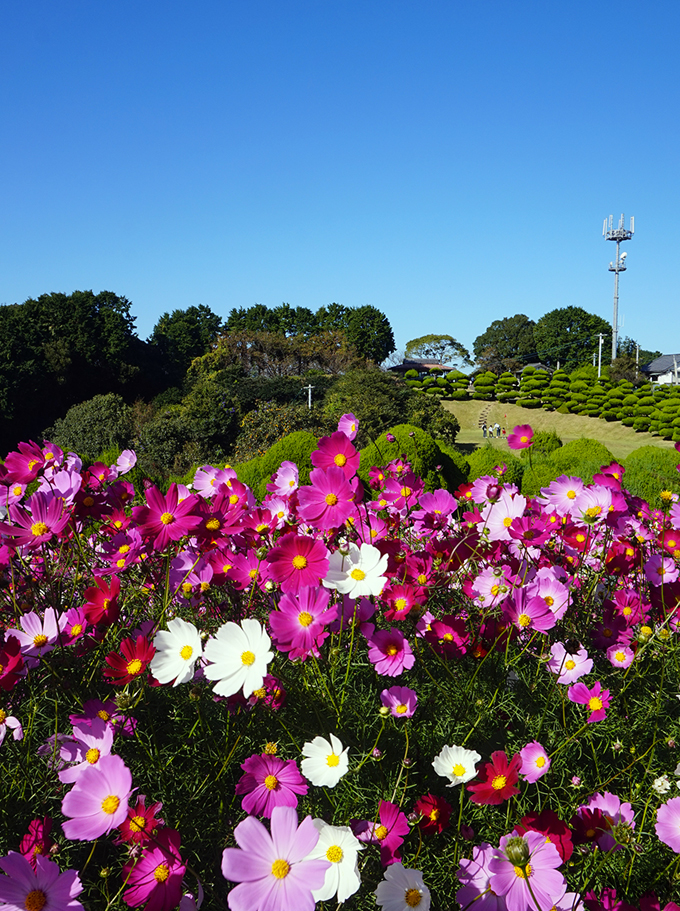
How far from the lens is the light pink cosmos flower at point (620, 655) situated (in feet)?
4.02

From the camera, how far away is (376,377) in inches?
784

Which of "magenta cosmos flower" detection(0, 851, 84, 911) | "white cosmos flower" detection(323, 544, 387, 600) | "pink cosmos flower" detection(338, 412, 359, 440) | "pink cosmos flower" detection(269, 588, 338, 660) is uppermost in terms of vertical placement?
"pink cosmos flower" detection(338, 412, 359, 440)

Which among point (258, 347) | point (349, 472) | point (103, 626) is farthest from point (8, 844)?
point (258, 347)

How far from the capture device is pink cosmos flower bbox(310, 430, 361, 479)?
1.08 m

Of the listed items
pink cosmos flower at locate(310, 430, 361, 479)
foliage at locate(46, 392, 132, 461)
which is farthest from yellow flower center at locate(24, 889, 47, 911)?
foliage at locate(46, 392, 132, 461)

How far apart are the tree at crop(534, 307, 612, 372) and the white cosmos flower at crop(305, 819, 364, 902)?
1820 inches

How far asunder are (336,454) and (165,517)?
1.18ft

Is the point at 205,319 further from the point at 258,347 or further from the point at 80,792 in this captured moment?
the point at 80,792

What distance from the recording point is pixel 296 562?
38.0 inches

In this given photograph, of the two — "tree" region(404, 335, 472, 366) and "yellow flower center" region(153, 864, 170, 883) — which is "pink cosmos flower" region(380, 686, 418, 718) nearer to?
"yellow flower center" region(153, 864, 170, 883)

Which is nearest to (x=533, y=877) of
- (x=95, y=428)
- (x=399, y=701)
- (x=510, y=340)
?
(x=399, y=701)

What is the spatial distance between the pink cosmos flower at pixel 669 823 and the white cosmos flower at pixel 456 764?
0.29 meters

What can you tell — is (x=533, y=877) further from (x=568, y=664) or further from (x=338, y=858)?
(x=568, y=664)

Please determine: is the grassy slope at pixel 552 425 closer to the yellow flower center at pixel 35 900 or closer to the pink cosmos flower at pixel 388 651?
the pink cosmos flower at pixel 388 651
